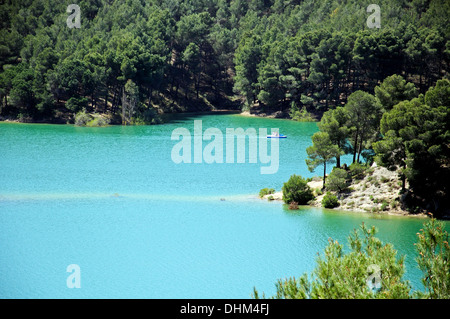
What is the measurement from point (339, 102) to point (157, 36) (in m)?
38.7

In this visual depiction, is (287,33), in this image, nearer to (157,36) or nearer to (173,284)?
(157,36)

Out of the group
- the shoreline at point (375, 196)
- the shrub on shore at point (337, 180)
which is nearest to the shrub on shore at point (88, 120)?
the shoreline at point (375, 196)

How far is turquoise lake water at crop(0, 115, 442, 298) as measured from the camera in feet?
91.0

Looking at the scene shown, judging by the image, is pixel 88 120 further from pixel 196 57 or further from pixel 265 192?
pixel 265 192

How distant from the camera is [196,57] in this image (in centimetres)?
11225

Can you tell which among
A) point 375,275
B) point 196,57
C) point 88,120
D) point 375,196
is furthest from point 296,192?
point 196,57

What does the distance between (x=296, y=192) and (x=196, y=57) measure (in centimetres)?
7412

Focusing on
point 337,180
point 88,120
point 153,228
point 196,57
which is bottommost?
point 153,228

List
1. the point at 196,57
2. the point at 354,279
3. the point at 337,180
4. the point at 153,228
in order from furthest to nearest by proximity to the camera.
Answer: the point at 196,57 → the point at 337,180 → the point at 153,228 → the point at 354,279

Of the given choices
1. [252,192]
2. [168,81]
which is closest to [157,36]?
[168,81]

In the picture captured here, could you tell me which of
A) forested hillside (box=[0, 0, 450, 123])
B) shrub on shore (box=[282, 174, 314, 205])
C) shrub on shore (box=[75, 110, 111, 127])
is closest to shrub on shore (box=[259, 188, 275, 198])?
shrub on shore (box=[282, 174, 314, 205])

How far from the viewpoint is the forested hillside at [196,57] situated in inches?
3499

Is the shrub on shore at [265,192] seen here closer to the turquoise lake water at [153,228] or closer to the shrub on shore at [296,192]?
the turquoise lake water at [153,228]

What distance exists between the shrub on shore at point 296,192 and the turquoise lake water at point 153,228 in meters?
1.01
